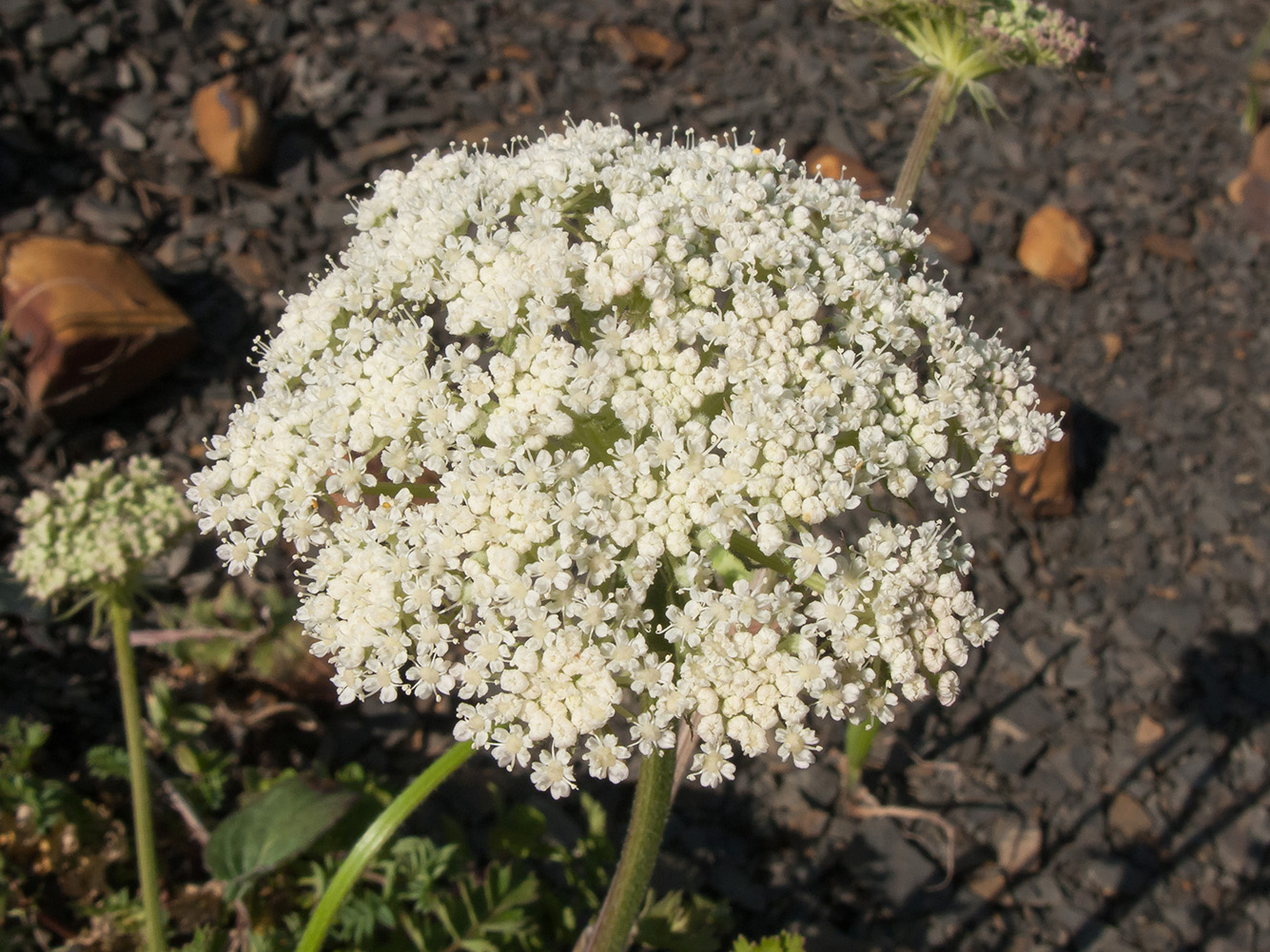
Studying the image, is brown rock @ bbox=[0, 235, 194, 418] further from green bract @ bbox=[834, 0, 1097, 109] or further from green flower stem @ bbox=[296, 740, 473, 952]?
green bract @ bbox=[834, 0, 1097, 109]

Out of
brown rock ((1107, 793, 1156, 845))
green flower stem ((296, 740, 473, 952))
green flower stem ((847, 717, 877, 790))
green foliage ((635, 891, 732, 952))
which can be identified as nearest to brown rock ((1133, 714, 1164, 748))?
brown rock ((1107, 793, 1156, 845))

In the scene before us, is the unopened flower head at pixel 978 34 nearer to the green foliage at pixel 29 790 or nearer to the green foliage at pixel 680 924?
the green foliage at pixel 680 924

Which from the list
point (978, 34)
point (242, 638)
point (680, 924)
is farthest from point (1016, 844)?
point (242, 638)

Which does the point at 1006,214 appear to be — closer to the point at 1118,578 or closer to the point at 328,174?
the point at 1118,578

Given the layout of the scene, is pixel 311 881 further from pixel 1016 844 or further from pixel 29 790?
pixel 1016 844

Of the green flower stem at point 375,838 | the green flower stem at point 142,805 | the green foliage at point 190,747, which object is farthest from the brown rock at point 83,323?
the green flower stem at point 375,838
